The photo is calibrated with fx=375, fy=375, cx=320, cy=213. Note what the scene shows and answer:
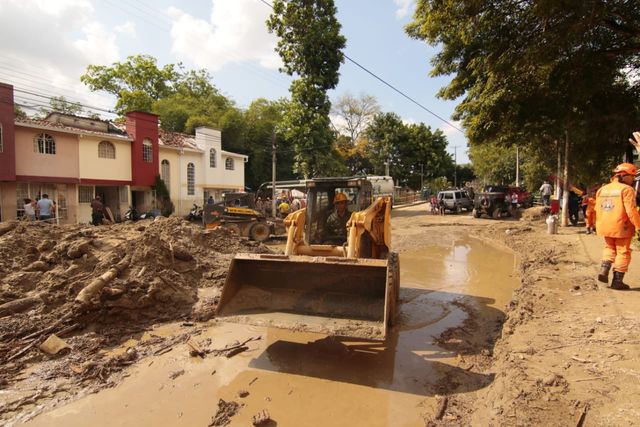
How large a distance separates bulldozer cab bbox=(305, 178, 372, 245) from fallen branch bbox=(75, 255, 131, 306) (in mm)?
3393

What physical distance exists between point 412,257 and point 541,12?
743 centimetres

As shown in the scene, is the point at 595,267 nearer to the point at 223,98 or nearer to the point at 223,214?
the point at 223,214

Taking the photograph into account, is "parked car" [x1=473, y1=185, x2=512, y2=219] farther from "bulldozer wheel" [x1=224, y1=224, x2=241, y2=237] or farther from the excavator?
the excavator

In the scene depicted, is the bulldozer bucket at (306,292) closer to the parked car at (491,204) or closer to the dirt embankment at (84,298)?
the dirt embankment at (84,298)

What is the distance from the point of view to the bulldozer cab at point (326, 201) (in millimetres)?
6312

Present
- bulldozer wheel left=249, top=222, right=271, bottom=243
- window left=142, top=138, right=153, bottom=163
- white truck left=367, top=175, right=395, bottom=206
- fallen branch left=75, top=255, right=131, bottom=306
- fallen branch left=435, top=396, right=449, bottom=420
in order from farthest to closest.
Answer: white truck left=367, top=175, right=395, bottom=206, window left=142, top=138, right=153, bottom=163, bulldozer wheel left=249, top=222, right=271, bottom=243, fallen branch left=75, top=255, right=131, bottom=306, fallen branch left=435, top=396, right=449, bottom=420

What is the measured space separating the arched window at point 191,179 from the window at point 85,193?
6.34 metres

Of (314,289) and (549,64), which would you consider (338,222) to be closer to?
(314,289)

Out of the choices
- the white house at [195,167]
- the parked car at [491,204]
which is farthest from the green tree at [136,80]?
the parked car at [491,204]

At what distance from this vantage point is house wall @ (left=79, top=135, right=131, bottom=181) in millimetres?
20016

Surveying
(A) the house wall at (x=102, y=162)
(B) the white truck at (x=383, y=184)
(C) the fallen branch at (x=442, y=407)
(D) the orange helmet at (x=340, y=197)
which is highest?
(A) the house wall at (x=102, y=162)

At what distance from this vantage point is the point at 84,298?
19.0ft

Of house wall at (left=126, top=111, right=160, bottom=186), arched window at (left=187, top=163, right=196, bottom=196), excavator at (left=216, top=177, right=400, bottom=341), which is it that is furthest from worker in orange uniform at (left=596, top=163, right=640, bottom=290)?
arched window at (left=187, top=163, right=196, bottom=196)

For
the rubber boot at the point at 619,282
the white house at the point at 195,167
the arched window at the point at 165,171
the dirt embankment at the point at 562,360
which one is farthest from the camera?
the white house at the point at 195,167
